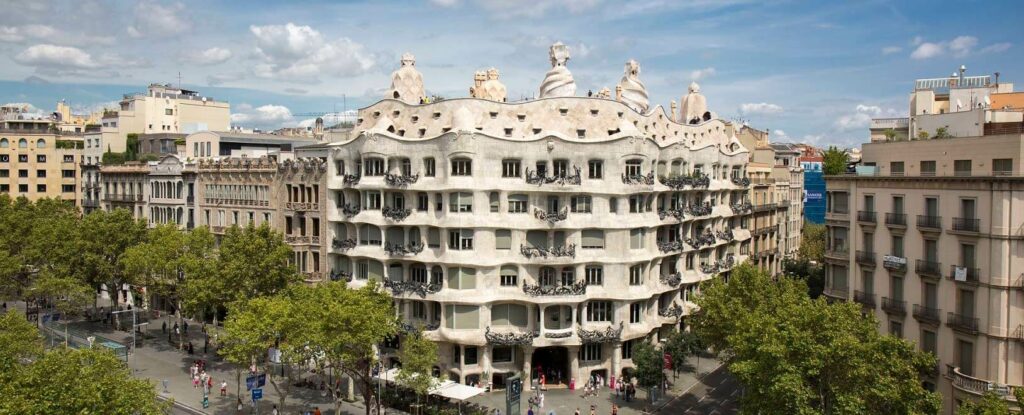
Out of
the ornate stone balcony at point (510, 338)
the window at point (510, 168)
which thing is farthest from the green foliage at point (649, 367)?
the window at point (510, 168)

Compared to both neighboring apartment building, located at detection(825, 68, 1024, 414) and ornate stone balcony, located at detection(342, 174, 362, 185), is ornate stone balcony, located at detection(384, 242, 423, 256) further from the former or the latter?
neighboring apartment building, located at detection(825, 68, 1024, 414)

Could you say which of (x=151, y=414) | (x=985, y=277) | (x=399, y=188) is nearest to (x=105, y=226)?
(x=399, y=188)

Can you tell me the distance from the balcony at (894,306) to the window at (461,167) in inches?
1282

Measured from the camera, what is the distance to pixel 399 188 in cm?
6506

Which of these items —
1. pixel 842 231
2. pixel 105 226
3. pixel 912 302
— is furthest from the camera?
pixel 105 226

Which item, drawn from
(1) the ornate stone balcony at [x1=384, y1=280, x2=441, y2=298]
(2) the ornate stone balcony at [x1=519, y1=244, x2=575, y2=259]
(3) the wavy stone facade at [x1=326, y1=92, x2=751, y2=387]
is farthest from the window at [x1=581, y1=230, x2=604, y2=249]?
(1) the ornate stone balcony at [x1=384, y1=280, x2=441, y2=298]

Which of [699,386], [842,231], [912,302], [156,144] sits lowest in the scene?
[699,386]

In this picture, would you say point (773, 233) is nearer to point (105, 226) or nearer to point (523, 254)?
point (523, 254)

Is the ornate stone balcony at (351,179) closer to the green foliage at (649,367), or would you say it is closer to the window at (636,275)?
the window at (636,275)

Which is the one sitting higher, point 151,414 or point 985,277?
point 985,277

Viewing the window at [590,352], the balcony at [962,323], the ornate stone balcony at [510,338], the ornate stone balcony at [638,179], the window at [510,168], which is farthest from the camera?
the window at [590,352]

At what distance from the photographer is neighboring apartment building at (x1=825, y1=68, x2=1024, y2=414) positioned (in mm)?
44938

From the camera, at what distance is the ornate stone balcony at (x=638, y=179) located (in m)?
64.1

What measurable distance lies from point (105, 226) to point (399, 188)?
3640 centimetres
